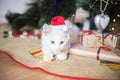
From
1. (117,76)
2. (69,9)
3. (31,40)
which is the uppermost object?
(69,9)

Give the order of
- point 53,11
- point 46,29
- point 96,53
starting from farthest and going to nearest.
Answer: point 53,11, point 96,53, point 46,29

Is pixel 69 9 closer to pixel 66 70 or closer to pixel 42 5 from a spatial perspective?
pixel 42 5

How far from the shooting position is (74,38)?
4.38 feet

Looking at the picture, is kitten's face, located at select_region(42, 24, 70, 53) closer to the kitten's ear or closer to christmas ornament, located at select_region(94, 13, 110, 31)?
the kitten's ear

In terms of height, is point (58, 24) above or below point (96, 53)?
above

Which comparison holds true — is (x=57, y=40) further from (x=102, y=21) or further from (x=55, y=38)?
(x=102, y=21)

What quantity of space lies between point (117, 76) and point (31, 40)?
0.70 meters

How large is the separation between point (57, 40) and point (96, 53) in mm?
258

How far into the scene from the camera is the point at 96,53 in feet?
3.91

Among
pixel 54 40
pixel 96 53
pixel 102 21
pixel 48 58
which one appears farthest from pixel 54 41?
pixel 102 21

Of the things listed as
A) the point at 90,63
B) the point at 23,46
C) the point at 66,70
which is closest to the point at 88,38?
the point at 90,63

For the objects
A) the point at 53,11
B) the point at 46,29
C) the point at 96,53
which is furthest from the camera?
the point at 53,11

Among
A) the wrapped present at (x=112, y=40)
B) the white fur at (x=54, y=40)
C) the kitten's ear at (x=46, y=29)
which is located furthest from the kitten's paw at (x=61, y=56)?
the wrapped present at (x=112, y=40)

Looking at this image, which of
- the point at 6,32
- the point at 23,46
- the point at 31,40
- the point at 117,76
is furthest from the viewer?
the point at 6,32
